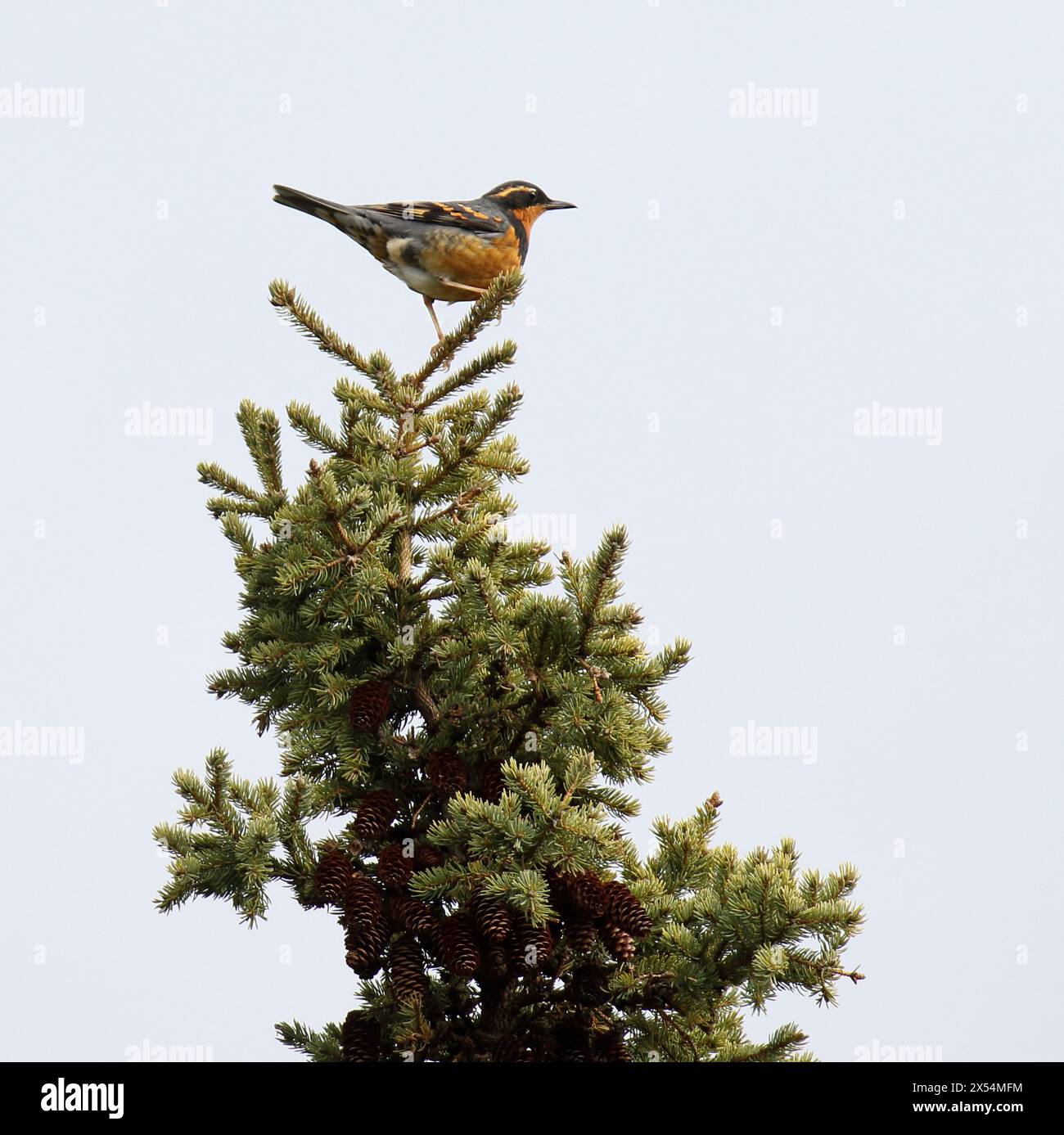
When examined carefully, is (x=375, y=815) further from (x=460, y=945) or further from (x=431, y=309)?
(x=431, y=309)

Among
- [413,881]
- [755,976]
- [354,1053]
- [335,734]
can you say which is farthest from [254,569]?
[755,976]

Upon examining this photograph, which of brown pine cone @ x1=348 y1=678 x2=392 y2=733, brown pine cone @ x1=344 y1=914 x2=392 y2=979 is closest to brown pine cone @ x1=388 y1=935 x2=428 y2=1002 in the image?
brown pine cone @ x1=344 y1=914 x2=392 y2=979

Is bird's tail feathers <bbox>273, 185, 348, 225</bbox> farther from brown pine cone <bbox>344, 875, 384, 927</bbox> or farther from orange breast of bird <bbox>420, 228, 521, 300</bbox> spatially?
brown pine cone <bbox>344, 875, 384, 927</bbox>

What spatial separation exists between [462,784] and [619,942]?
93 cm

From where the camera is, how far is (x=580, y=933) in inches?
194

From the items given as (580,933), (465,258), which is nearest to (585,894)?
(580,933)

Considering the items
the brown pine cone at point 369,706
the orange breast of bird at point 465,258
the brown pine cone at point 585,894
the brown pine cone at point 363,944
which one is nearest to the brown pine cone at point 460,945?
the brown pine cone at point 363,944

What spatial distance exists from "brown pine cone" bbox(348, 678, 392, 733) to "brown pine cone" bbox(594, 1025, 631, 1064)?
1.51 meters

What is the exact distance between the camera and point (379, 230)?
7988 millimetres

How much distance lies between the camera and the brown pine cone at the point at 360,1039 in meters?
5.14

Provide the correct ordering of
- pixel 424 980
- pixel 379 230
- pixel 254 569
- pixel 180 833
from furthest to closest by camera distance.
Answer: pixel 379 230 → pixel 254 569 → pixel 180 833 → pixel 424 980

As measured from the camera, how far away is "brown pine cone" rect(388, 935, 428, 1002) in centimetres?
514

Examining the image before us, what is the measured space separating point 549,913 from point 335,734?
1.31 metres
